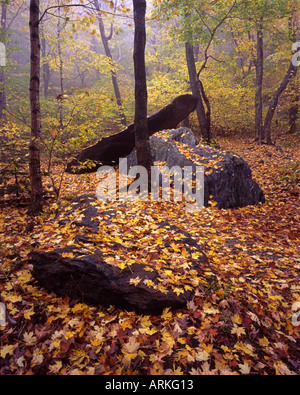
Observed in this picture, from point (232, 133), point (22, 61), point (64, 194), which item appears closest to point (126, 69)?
point (22, 61)

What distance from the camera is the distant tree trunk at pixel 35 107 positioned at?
459 centimetres

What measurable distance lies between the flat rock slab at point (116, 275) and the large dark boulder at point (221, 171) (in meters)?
3.51

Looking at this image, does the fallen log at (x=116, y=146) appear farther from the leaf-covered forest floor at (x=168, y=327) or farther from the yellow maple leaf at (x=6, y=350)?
the yellow maple leaf at (x=6, y=350)

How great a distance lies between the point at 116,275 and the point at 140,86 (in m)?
5.13

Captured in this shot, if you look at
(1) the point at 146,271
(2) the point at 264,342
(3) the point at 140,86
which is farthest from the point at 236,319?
(3) the point at 140,86

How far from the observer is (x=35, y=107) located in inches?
190

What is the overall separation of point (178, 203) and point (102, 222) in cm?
301

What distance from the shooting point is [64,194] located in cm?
675

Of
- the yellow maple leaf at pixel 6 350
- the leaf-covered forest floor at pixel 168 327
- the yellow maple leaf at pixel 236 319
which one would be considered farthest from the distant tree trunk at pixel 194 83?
the yellow maple leaf at pixel 6 350

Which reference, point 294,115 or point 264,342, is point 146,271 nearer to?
point 264,342

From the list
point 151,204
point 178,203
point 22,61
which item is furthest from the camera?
point 22,61

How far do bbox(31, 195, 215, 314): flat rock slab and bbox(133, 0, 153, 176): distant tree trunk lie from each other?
3.57m

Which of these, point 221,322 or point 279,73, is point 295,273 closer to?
point 221,322

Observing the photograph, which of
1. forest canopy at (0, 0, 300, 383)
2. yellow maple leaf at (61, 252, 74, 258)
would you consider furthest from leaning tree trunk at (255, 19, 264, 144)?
yellow maple leaf at (61, 252, 74, 258)
